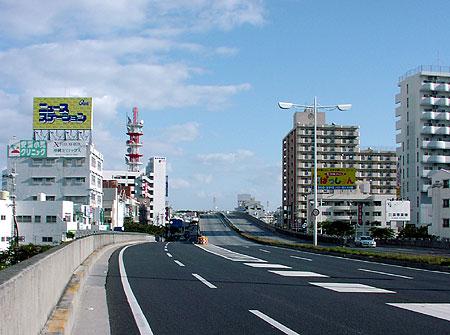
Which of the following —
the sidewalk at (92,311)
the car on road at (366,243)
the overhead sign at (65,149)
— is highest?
the overhead sign at (65,149)

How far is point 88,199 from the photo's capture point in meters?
78.9

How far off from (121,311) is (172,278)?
17.4ft

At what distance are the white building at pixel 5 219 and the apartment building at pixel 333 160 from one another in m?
69.7

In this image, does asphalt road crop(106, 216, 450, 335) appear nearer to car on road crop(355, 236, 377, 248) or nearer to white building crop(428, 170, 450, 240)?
car on road crop(355, 236, 377, 248)

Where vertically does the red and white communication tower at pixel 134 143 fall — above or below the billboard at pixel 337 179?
above

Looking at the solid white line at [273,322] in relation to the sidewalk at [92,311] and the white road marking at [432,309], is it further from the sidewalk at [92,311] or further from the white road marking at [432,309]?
the white road marking at [432,309]

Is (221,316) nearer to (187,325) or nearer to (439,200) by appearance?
(187,325)

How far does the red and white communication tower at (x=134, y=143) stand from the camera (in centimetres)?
15438

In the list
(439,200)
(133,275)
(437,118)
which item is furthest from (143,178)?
(133,275)

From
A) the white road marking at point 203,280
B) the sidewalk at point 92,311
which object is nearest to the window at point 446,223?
the white road marking at point 203,280

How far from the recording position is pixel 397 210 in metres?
77.5

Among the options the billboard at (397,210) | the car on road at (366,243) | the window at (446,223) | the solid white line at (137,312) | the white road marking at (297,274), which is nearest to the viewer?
the solid white line at (137,312)

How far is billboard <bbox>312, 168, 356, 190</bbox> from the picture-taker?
73438 mm

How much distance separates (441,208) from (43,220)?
52.3 meters
